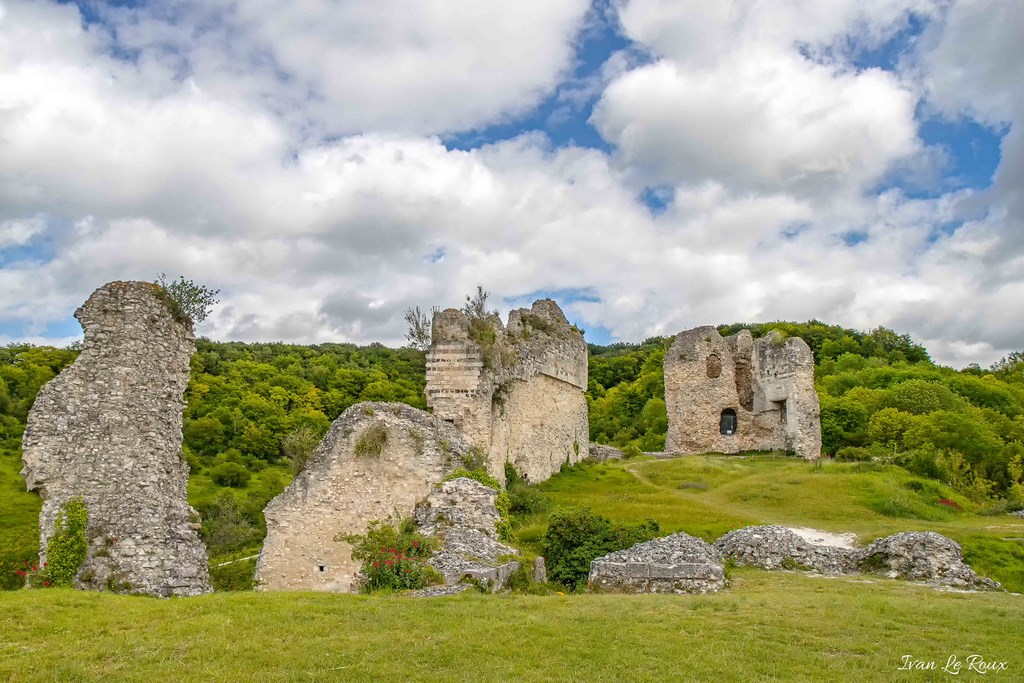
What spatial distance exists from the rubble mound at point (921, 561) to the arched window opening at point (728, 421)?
69.8ft

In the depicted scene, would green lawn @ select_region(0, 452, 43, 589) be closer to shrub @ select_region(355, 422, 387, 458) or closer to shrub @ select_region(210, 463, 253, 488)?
shrub @ select_region(355, 422, 387, 458)

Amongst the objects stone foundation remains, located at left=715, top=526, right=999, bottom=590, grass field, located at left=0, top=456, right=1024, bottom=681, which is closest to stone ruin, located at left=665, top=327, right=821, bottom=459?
stone foundation remains, located at left=715, top=526, right=999, bottom=590

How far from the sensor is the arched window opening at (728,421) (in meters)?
38.4

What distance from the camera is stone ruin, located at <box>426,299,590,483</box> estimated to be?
20.8m

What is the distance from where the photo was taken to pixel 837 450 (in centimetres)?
3691

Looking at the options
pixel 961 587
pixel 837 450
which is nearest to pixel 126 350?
pixel 961 587

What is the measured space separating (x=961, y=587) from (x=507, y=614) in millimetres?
10448

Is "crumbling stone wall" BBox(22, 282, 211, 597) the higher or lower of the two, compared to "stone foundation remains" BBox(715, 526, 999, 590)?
higher

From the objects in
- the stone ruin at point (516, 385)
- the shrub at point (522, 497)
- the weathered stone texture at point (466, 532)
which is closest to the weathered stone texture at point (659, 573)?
the weathered stone texture at point (466, 532)

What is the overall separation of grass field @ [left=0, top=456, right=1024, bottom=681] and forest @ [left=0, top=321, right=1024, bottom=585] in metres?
5.80

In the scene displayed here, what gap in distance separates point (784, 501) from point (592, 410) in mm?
38212

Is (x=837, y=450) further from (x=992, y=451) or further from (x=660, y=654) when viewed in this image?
(x=660, y=654)
